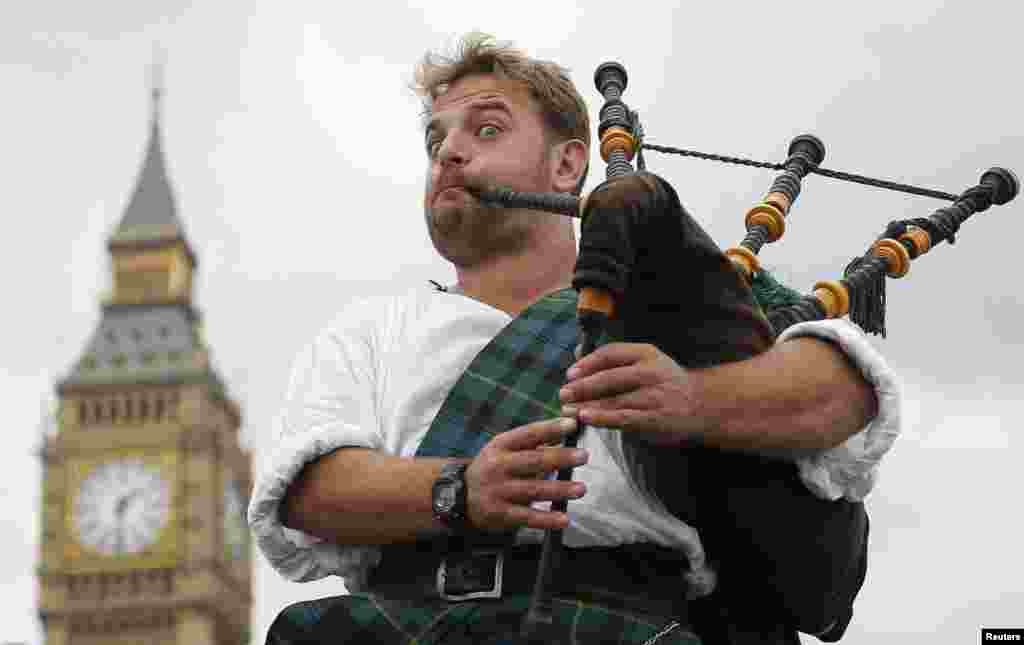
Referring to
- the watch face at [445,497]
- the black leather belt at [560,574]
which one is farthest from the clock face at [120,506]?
the watch face at [445,497]

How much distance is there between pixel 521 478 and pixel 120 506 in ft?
181

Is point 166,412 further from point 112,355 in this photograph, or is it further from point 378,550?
point 378,550

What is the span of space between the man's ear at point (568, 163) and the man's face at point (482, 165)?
0.8 inches

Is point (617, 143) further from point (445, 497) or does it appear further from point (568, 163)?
point (445, 497)

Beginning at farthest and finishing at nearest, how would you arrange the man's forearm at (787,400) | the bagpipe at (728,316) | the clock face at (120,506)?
1. the clock face at (120,506)
2. the man's forearm at (787,400)
3. the bagpipe at (728,316)

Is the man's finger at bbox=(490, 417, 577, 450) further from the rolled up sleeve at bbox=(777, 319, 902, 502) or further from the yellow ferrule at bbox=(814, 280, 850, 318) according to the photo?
the yellow ferrule at bbox=(814, 280, 850, 318)

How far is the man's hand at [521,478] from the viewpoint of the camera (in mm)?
2291

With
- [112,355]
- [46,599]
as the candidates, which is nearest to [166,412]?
[112,355]

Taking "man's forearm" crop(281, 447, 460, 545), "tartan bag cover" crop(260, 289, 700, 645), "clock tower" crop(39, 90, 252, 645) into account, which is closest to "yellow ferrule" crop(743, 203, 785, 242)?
"tartan bag cover" crop(260, 289, 700, 645)

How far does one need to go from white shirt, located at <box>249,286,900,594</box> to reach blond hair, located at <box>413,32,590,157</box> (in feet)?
1.07

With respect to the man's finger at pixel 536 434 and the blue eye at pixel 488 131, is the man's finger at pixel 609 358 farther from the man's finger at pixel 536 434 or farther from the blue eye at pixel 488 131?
the blue eye at pixel 488 131

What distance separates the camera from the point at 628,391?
2.23 metres

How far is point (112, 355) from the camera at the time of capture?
2261 inches

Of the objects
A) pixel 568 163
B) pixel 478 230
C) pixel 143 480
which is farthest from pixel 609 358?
pixel 143 480
